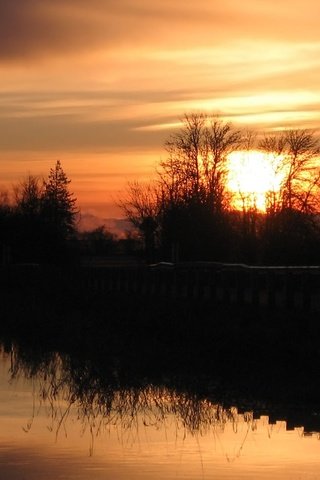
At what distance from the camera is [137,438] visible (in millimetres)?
13641

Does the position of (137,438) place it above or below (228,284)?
below

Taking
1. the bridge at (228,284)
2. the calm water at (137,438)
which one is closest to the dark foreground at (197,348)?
the bridge at (228,284)

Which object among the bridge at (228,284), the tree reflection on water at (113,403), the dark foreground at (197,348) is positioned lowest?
the tree reflection on water at (113,403)

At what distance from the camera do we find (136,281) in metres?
39.4

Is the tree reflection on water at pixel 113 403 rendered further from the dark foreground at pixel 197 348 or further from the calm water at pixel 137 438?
the dark foreground at pixel 197 348

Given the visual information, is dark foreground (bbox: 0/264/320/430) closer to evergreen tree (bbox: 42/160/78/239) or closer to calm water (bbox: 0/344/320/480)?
calm water (bbox: 0/344/320/480)

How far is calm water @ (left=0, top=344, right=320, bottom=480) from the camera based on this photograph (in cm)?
1144

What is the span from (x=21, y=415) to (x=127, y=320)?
15.1m

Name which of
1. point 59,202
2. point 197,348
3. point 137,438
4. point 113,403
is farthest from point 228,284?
point 59,202

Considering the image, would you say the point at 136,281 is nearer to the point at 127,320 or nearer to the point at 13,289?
the point at 127,320

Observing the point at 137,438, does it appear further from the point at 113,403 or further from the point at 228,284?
the point at 228,284

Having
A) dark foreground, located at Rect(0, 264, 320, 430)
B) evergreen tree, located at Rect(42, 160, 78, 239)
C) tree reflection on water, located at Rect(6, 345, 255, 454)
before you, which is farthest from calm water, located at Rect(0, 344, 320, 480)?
evergreen tree, located at Rect(42, 160, 78, 239)

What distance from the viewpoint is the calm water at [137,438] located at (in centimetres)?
1144

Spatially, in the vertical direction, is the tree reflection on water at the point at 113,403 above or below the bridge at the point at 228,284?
below
